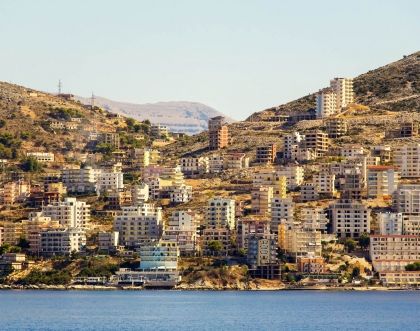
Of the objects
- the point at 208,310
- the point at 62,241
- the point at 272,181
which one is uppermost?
the point at 272,181

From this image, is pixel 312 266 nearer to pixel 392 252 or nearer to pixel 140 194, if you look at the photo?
pixel 392 252

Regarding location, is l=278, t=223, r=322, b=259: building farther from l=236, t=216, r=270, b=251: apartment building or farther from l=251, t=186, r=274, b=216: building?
l=251, t=186, r=274, b=216: building

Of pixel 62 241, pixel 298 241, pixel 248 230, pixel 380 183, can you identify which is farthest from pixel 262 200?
pixel 62 241

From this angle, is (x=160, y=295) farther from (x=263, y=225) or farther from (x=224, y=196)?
(x=224, y=196)

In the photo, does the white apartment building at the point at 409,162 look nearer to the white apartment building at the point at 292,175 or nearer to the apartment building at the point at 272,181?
the white apartment building at the point at 292,175

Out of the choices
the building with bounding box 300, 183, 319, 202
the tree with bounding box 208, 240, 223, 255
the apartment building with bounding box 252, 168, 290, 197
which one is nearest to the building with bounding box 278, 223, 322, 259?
the tree with bounding box 208, 240, 223, 255

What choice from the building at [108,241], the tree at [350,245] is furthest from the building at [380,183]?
the building at [108,241]
